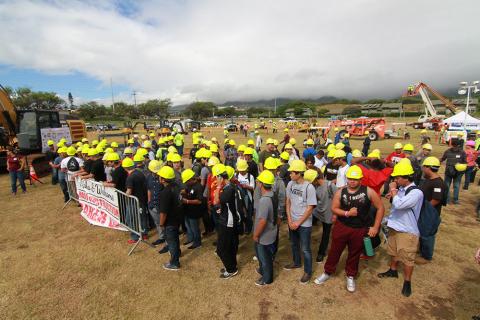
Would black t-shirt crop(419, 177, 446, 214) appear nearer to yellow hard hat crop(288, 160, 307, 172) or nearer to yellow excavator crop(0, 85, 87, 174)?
yellow hard hat crop(288, 160, 307, 172)

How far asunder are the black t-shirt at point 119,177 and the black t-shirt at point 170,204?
1997mm

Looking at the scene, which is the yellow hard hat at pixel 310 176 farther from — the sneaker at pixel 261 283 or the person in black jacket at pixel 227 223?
the sneaker at pixel 261 283

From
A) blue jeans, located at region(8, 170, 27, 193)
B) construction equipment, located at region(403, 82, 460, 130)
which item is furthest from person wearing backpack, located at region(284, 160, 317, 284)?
construction equipment, located at region(403, 82, 460, 130)

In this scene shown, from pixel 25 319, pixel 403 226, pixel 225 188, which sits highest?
pixel 225 188

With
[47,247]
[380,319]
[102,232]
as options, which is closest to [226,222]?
[380,319]

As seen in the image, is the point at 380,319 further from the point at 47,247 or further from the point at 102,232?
the point at 47,247

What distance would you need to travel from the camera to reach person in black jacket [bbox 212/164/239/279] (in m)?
3.65

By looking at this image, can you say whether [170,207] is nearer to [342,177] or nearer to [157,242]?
[157,242]

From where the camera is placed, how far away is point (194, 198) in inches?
175

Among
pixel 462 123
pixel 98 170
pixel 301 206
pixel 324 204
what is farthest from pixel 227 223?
pixel 462 123

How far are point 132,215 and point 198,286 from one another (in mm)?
2239

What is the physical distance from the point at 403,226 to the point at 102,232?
20.5ft

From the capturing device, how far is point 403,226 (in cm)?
342

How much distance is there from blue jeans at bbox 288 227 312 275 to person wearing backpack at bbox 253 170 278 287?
0.47m
